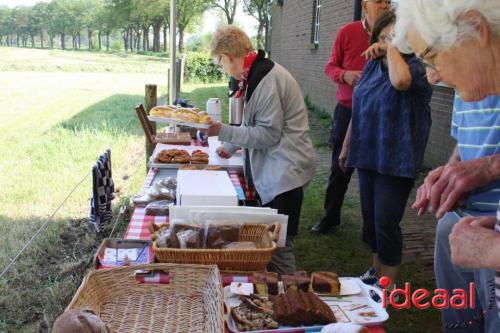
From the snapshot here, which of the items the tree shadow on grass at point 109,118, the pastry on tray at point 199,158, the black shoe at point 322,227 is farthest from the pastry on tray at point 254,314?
the tree shadow on grass at point 109,118

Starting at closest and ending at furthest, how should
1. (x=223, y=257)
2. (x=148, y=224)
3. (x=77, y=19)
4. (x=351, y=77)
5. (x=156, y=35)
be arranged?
(x=223, y=257), (x=148, y=224), (x=351, y=77), (x=77, y=19), (x=156, y=35)

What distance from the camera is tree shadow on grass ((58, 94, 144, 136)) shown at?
33.1ft

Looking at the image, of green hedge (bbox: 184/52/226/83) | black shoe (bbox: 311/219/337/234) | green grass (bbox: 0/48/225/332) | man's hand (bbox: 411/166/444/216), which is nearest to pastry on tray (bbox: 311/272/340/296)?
man's hand (bbox: 411/166/444/216)

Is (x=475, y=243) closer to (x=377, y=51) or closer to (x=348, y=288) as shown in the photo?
(x=348, y=288)

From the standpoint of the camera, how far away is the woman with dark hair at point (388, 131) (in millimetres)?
2474

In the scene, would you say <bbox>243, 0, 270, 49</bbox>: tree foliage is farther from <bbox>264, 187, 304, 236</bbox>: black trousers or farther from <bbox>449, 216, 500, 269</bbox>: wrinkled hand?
<bbox>449, 216, 500, 269</bbox>: wrinkled hand

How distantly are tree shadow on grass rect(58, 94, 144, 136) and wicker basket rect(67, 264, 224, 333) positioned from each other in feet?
27.4

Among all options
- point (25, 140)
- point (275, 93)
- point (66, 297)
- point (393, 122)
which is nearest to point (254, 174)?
point (275, 93)

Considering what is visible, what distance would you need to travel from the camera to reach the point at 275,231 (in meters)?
1.78

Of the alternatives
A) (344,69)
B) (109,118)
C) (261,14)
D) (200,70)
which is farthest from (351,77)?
(261,14)

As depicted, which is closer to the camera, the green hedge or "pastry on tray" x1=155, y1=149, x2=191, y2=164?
"pastry on tray" x1=155, y1=149, x2=191, y2=164

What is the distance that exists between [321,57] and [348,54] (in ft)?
26.5

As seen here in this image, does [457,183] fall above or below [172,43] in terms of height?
below

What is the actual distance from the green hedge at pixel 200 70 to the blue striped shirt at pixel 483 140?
24.6 metres
